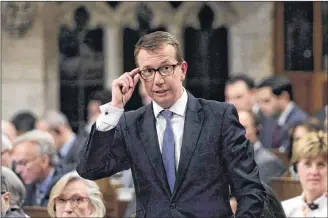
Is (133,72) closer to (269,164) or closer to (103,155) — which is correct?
(103,155)

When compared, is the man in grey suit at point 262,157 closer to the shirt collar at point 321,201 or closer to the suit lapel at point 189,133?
the shirt collar at point 321,201

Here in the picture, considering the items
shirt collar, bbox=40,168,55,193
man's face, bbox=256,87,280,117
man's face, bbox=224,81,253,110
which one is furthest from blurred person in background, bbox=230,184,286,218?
man's face, bbox=256,87,280,117

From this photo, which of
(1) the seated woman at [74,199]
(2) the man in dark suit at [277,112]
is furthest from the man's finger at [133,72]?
(2) the man in dark suit at [277,112]

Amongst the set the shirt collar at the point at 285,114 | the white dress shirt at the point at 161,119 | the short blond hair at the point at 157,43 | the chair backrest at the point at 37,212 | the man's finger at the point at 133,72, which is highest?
the short blond hair at the point at 157,43

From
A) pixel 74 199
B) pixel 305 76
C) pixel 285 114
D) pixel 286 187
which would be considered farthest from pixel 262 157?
pixel 305 76

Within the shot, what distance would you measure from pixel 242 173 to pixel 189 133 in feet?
0.80

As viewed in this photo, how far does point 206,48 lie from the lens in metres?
15.9

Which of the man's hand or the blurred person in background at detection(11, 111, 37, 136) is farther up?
the man's hand

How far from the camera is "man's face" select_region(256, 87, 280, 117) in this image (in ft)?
37.5

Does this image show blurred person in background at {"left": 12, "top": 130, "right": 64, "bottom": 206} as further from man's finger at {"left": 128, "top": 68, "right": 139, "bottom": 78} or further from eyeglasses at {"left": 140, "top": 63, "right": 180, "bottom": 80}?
eyeglasses at {"left": 140, "top": 63, "right": 180, "bottom": 80}

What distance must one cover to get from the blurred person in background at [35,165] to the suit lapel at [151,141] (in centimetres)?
395

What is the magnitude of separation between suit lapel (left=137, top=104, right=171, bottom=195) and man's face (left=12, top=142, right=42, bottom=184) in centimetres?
427

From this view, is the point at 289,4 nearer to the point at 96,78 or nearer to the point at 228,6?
the point at 228,6

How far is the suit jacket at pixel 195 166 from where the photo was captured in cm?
433
